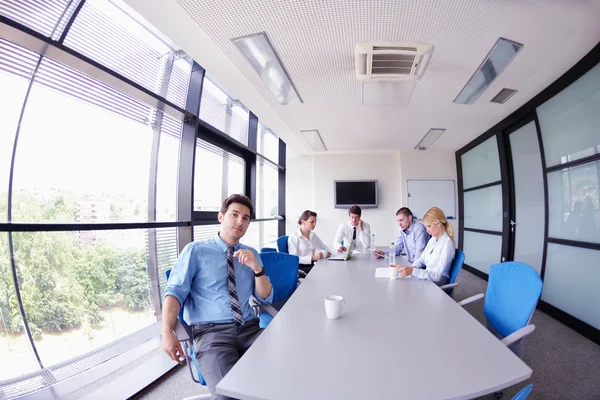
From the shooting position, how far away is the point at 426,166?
625 cm

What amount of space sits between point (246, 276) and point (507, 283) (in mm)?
1735

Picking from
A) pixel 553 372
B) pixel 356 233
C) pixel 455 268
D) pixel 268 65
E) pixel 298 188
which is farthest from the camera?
pixel 298 188

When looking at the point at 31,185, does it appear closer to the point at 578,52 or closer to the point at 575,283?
the point at 578,52

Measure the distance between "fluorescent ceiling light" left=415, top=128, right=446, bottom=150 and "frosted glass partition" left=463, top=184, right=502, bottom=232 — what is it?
4.55 feet

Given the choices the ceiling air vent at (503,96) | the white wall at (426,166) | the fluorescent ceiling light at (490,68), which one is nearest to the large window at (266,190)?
the white wall at (426,166)

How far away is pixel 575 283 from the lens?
9.55 ft

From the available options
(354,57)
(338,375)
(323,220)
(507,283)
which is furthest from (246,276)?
(323,220)

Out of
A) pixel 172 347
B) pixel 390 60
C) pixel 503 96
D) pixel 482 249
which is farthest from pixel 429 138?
pixel 172 347

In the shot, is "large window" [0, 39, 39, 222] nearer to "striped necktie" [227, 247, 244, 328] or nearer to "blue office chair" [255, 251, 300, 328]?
"striped necktie" [227, 247, 244, 328]

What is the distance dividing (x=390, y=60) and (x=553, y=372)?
3133 mm

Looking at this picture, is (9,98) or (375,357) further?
(9,98)

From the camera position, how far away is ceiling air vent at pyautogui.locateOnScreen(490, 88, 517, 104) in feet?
10.7

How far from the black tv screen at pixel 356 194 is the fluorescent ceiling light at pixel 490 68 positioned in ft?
10.1

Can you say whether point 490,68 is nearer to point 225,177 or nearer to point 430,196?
point 225,177
